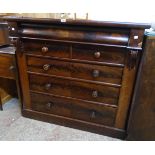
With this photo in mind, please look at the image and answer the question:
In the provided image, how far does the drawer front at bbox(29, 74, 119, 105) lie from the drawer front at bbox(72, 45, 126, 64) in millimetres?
237

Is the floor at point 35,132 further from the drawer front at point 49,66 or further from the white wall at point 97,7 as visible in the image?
the white wall at point 97,7

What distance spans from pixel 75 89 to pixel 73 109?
22 cm

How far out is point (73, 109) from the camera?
1601 millimetres

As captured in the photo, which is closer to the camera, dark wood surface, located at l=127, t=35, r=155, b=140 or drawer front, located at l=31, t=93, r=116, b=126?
dark wood surface, located at l=127, t=35, r=155, b=140

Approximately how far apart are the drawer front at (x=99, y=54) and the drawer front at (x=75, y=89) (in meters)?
0.24

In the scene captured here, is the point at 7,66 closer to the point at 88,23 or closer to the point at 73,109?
the point at 73,109

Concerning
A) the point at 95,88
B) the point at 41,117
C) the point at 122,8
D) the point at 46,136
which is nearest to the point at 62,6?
the point at 122,8

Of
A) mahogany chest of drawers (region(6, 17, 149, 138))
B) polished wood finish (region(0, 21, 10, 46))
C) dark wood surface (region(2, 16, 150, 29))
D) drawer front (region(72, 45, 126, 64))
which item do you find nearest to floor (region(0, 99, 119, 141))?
mahogany chest of drawers (region(6, 17, 149, 138))

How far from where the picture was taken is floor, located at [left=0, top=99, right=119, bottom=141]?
5.12 ft

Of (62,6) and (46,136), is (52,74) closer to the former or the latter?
(46,136)

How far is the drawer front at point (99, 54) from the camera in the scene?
1262 mm

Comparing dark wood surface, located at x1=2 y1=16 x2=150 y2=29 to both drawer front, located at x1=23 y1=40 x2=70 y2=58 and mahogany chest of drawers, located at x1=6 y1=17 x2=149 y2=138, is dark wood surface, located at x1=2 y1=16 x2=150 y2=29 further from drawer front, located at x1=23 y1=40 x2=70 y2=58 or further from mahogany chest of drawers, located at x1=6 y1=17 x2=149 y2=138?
drawer front, located at x1=23 y1=40 x2=70 y2=58

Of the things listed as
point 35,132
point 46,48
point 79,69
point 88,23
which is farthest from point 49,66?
point 35,132

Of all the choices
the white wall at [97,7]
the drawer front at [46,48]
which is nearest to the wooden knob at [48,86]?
the drawer front at [46,48]
